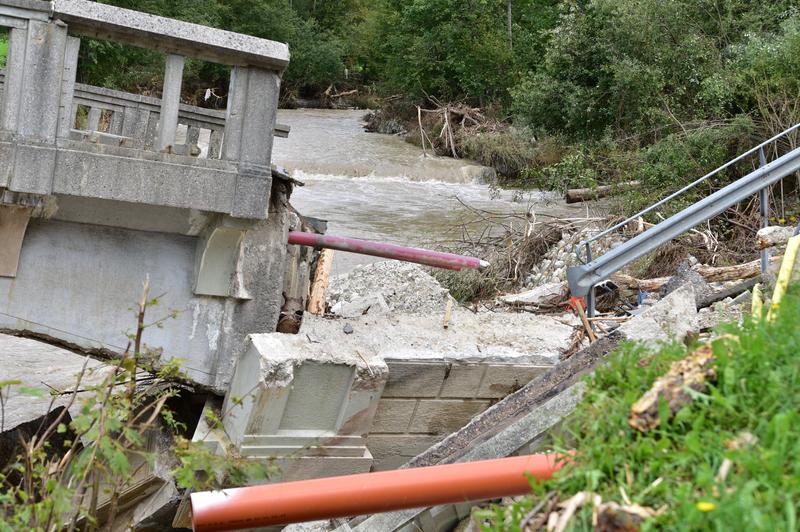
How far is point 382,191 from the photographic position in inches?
851

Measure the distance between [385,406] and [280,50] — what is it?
2412 millimetres

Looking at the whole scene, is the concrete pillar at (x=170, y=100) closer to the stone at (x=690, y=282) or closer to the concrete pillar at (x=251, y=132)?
the concrete pillar at (x=251, y=132)

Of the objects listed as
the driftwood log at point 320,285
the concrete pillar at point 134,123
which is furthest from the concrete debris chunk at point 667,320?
the concrete pillar at point 134,123

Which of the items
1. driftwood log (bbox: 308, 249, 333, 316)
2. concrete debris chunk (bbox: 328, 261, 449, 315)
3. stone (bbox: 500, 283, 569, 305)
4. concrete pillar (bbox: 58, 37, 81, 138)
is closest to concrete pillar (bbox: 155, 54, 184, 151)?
concrete pillar (bbox: 58, 37, 81, 138)

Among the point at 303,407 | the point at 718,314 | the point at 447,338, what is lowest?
the point at 303,407

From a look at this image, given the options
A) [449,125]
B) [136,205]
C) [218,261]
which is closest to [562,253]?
[218,261]

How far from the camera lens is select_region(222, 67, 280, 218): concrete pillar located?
5.76 meters

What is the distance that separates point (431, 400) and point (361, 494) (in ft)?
12.2

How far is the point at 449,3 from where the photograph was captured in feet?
104

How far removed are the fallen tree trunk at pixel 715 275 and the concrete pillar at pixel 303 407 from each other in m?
3.08

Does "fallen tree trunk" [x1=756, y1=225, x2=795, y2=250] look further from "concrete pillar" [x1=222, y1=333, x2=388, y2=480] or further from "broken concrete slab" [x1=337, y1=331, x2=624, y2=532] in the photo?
"concrete pillar" [x1=222, y1=333, x2=388, y2=480]

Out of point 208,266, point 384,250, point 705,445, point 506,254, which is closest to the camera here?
point 705,445

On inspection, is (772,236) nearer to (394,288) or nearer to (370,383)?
(370,383)

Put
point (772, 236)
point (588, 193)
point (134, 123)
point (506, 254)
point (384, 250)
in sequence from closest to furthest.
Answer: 1. point (772, 236)
2. point (384, 250)
3. point (134, 123)
4. point (506, 254)
5. point (588, 193)
